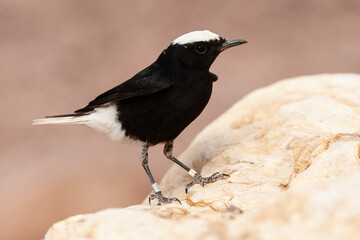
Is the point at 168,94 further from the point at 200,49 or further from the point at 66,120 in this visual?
the point at 66,120

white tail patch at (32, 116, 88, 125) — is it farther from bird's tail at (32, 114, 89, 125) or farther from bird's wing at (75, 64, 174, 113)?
bird's wing at (75, 64, 174, 113)

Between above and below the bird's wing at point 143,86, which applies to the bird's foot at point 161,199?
below

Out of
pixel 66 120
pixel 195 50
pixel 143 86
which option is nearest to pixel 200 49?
pixel 195 50

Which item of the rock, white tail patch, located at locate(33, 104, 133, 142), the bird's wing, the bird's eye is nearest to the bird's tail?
white tail patch, located at locate(33, 104, 133, 142)

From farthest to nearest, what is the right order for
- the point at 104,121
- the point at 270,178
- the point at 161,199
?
the point at 104,121 < the point at 161,199 < the point at 270,178

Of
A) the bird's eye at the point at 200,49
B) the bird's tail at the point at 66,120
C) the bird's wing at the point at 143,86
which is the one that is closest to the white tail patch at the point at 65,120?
the bird's tail at the point at 66,120

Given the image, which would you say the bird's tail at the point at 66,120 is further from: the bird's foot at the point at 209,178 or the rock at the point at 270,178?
the bird's foot at the point at 209,178
